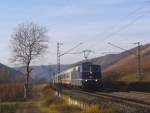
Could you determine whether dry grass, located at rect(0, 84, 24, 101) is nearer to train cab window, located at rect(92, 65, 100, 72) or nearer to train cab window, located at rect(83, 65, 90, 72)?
train cab window, located at rect(83, 65, 90, 72)

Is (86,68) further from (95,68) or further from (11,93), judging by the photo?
(11,93)

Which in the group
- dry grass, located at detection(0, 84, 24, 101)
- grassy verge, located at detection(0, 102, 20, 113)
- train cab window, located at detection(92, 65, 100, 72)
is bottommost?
grassy verge, located at detection(0, 102, 20, 113)

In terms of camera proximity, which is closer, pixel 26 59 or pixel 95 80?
pixel 95 80

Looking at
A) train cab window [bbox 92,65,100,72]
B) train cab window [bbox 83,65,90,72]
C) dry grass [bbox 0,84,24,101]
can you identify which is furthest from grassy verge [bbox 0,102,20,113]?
train cab window [bbox 92,65,100,72]

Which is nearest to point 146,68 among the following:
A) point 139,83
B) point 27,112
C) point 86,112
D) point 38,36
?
point 38,36

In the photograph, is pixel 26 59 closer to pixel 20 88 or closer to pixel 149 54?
pixel 20 88

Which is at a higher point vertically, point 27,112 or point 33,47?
point 33,47

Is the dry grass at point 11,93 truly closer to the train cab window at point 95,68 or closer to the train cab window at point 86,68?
the train cab window at point 86,68

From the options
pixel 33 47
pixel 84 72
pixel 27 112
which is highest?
pixel 33 47

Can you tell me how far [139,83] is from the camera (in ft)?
199

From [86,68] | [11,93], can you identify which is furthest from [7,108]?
[11,93]

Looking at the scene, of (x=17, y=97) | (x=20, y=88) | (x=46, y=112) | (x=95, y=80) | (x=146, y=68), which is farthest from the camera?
(x=146, y=68)

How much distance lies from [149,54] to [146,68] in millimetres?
50409

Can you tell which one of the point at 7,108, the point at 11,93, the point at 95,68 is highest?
the point at 95,68
